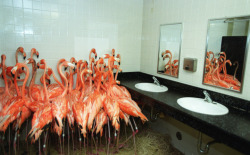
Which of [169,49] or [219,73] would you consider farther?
[169,49]

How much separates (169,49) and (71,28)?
1.56m

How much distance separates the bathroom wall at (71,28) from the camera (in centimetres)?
221

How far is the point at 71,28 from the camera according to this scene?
2.56 metres

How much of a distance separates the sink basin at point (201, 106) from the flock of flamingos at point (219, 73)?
26 cm

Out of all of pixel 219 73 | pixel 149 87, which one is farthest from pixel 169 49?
pixel 219 73

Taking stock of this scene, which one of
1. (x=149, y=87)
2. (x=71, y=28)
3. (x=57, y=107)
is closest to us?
(x=57, y=107)

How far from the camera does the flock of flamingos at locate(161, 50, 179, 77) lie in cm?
248

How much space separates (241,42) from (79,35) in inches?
Result: 84.9

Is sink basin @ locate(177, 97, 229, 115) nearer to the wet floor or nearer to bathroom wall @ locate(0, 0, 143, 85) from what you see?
the wet floor

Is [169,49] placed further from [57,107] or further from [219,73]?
[57,107]

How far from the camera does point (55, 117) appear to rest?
1.72 meters

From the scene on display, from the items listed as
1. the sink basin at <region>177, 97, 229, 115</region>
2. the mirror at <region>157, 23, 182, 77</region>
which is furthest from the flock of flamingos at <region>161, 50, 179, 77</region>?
the sink basin at <region>177, 97, 229, 115</region>

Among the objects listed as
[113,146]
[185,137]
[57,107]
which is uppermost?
[57,107]

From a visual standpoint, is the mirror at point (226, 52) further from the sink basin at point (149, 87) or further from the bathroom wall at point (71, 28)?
the bathroom wall at point (71, 28)
